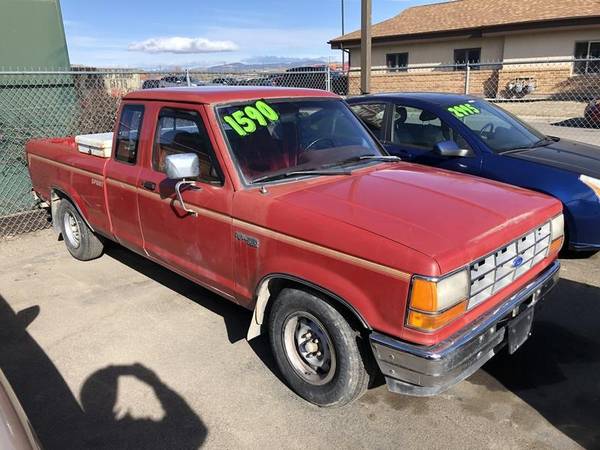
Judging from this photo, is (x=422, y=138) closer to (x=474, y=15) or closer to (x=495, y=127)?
(x=495, y=127)

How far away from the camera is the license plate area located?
2812 millimetres

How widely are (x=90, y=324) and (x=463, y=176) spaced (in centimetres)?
322

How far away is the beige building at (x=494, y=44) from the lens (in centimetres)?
2260

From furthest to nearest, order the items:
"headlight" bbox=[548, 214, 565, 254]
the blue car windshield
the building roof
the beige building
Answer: the building roof
the beige building
the blue car windshield
"headlight" bbox=[548, 214, 565, 254]

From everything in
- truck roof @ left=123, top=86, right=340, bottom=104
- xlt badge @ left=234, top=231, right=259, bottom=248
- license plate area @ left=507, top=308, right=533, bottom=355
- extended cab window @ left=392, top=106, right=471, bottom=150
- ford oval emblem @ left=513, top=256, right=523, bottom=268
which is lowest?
license plate area @ left=507, top=308, right=533, bottom=355

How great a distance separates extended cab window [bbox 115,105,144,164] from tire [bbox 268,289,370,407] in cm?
197

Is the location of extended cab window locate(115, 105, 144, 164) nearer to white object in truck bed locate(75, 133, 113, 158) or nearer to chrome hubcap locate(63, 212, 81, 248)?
white object in truck bed locate(75, 133, 113, 158)

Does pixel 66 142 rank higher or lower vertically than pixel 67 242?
higher

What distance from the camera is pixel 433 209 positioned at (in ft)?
9.14

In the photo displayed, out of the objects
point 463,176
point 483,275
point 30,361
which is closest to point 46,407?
point 30,361

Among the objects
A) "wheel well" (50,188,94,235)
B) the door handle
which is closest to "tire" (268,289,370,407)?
the door handle

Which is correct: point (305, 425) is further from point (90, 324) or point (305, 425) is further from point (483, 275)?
point (90, 324)

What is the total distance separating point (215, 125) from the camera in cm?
335

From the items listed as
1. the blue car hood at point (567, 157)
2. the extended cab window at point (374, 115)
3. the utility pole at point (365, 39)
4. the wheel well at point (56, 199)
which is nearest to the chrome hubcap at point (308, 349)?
the wheel well at point (56, 199)
